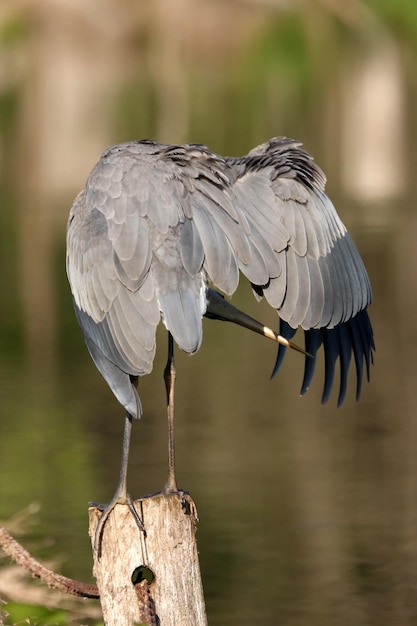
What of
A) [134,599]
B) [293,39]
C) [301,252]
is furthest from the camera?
[293,39]

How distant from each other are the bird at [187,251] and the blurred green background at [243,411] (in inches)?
77.2

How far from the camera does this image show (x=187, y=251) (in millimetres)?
4867

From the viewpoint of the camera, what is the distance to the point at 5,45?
3659 centimetres

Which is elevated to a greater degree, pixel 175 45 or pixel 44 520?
pixel 175 45

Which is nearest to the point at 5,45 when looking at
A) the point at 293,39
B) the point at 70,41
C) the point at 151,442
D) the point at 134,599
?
the point at 70,41

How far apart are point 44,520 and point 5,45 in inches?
1165

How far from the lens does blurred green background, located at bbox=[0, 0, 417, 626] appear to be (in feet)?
25.4

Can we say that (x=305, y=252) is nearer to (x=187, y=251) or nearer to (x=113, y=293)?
(x=187, y=251)

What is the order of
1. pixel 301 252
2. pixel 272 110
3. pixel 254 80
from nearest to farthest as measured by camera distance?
pixel 301 252 < pixel 272 110 < pixel 254 80

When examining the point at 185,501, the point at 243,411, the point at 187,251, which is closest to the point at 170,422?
the point at 185,501

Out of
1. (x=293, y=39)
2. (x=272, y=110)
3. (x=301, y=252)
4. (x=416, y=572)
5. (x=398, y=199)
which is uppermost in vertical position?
(x=293, y=39)

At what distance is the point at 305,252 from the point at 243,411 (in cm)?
538

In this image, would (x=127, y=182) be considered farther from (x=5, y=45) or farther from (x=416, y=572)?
(x=5, y=45)

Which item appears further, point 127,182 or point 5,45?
point 5,45
